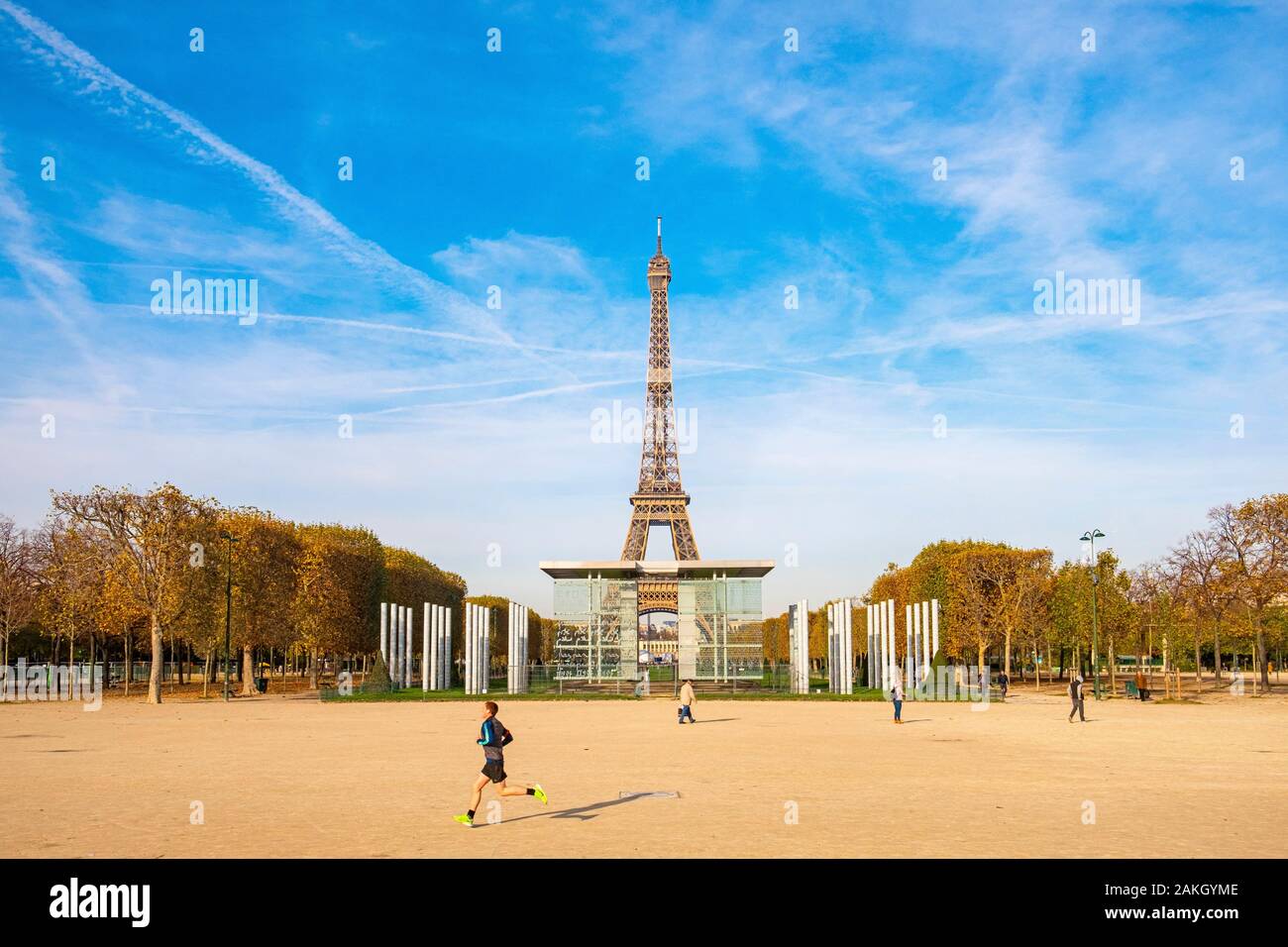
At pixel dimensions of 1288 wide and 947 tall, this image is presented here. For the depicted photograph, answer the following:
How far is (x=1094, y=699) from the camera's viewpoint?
2117 inches

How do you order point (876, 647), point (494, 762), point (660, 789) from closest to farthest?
1. point (494, 762)
2. point (660, 789)
3. point (876, 647)

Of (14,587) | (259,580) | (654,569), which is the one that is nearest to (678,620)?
(654,569)

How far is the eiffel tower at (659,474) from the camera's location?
4048 inches

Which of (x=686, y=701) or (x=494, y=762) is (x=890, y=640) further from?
(x=494, y=762)

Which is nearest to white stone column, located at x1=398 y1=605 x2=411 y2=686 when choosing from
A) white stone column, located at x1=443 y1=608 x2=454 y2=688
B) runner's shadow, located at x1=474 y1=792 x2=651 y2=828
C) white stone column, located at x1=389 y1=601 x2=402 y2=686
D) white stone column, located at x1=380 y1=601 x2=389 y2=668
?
white stone column, located at x1=389 y1=601 x2=402 y2=686

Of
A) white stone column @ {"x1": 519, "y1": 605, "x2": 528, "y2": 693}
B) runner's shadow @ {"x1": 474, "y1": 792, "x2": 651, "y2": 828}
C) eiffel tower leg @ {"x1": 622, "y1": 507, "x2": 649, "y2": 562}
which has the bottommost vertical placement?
white stone column @ {"x1": 519, "y1": 605, "x2": 528, "y2": 693}

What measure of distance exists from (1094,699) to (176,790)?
150ft

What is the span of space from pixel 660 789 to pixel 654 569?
48565mm

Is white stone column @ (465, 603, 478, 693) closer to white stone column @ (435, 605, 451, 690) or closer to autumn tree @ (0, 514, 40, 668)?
white stone column @ (435, 605, 451, 690)

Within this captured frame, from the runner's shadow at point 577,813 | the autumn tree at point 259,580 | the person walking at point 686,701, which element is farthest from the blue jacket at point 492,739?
the autumn tree at point 259,580

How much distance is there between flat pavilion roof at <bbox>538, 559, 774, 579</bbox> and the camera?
210 feet

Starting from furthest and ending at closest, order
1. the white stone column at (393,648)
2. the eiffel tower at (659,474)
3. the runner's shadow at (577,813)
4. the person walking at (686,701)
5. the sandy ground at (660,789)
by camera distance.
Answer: the eiffel tower at (659,474) < the white stone column at (393,648) < the person walking at (686,701) < the runner's shadow at (577,813) < the sandy ground at (660,789)

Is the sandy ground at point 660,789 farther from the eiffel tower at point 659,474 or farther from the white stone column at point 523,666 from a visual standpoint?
the eiffel tower at point 659,474

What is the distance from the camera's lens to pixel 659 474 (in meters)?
110
